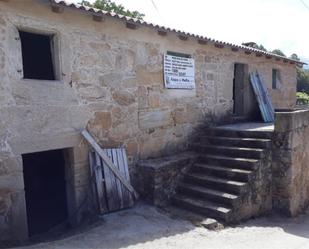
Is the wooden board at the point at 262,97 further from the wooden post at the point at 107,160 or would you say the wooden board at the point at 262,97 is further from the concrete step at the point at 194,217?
the wooden post at the point at 107,160

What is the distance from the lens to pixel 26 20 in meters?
4.76

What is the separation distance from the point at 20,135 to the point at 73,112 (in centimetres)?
96

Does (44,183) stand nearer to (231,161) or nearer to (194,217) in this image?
(194,217)

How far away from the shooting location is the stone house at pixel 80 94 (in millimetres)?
4676

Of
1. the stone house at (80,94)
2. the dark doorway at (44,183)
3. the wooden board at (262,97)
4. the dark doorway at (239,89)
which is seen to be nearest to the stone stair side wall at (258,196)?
the stone house at (80,94)

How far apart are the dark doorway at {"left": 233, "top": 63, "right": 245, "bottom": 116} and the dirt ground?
185 inches

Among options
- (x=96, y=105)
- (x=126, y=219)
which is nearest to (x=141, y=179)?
(x=126, y=219)

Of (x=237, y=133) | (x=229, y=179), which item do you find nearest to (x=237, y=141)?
(x=237, y=133)

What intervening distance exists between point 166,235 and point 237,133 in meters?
3.35

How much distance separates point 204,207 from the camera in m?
5.94

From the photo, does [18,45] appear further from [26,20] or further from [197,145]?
[197,145]

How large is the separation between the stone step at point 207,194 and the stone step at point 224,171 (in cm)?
43

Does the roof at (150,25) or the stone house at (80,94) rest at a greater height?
the roof at (150,25)

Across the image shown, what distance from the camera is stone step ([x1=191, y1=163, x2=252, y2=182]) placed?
20.8 feet
